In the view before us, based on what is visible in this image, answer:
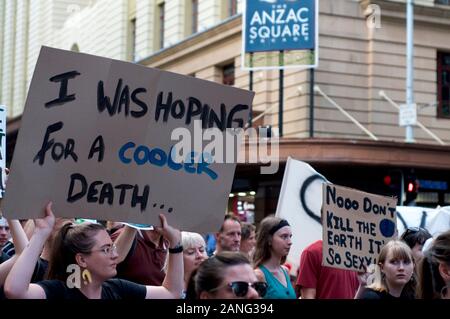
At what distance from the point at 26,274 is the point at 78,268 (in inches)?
13.6

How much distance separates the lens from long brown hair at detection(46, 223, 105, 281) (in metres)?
4.43

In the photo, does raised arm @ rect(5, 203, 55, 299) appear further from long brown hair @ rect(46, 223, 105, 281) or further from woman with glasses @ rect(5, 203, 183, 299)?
long brown hair @ rect(46, 223, 105, 281)

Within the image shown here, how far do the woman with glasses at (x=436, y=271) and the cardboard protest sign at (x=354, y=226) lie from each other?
4.73 feet

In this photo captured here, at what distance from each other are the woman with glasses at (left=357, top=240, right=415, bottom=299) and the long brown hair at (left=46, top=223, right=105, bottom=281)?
5.72ft

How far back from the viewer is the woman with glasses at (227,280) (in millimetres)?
3746

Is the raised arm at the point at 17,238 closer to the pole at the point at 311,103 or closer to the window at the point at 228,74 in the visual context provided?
the pole at the point at 311,103

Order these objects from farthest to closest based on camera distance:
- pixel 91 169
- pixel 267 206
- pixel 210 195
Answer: pixel 267 206, pixel 210 195, pixel 91 169

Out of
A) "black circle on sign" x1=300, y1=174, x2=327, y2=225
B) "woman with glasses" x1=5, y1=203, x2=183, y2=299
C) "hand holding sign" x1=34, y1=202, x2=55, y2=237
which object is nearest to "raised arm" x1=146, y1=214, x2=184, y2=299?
"woman with glasses" x1=5, y1=203, x2=183, y2=299

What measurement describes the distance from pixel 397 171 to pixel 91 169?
18.0 meters

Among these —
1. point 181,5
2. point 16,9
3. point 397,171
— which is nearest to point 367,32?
point 397,171

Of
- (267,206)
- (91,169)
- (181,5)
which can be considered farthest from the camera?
(181,5)
